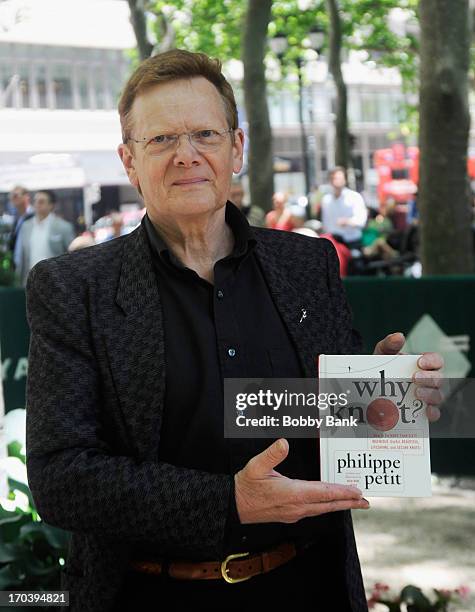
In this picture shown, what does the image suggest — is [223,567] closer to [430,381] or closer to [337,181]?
[430,381]

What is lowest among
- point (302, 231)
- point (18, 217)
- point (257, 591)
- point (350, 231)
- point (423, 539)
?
point (423, 539)

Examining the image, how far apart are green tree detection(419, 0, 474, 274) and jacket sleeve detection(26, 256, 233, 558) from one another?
704cm

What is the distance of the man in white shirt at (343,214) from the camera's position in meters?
15.2

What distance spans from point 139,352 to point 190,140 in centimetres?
45

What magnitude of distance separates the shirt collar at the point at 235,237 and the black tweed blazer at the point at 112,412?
0.02 m

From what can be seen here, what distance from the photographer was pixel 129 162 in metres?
2.35

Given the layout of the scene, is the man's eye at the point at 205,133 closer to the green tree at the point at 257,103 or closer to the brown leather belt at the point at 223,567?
the brown leather belt at the point at 223,567

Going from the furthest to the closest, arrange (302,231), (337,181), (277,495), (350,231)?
(337,181) → (350,231) → (302,231) → (277,495)

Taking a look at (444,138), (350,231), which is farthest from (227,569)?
(350,231)

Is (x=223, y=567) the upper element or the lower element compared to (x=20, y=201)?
upper

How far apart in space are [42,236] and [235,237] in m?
10.5

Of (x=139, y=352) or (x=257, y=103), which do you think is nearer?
(x=139, y=352)

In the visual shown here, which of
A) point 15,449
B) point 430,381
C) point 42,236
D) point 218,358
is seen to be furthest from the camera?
point 42,236

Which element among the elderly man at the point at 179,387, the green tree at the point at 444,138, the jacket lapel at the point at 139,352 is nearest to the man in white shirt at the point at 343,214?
the green tree at the point at 444,138
